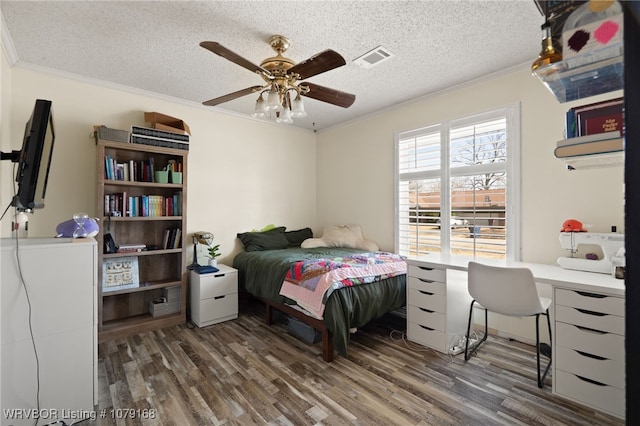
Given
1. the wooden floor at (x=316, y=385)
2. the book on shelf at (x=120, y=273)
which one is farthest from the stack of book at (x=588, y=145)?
the book on shelf at (x=120, y=273)

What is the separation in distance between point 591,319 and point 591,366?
274 millimetres

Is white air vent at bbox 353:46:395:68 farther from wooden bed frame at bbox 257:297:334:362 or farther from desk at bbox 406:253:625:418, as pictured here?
wooden bed frame at bbox 257:297:334:362

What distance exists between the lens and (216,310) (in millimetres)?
3105

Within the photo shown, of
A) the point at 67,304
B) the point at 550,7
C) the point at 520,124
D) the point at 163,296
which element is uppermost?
the point at 520,124

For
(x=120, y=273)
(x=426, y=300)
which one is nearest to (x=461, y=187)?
(x=426, y=300)

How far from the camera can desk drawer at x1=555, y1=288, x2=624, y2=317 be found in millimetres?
1683

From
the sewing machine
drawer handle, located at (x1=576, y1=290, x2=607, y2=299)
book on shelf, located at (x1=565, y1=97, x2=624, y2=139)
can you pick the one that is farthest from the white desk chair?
book on shelf, located at (x1=565, y1=97, x2=624, y2=139)

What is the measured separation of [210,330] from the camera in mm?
2949

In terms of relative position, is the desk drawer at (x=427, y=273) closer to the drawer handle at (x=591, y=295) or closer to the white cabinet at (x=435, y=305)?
the white cabinet at (x=435, y=305)

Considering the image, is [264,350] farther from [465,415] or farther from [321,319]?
[465,415]

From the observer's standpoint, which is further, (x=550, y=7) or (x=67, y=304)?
(x=67, y=304)

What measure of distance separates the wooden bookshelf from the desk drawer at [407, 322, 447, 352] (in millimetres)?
2302

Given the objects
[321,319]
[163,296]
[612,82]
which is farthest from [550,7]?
[163,296]

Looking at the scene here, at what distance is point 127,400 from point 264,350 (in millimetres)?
995
